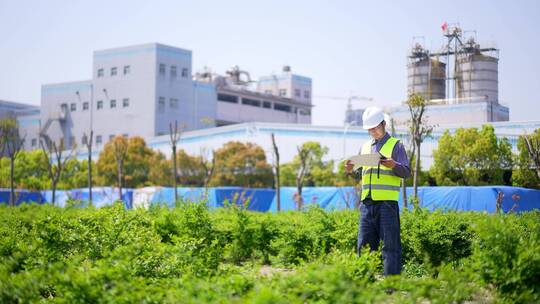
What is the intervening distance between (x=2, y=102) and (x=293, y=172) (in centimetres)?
5202

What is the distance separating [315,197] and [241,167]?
46.7 feet

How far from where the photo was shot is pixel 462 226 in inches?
389

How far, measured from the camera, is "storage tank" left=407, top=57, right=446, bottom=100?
50.8 m

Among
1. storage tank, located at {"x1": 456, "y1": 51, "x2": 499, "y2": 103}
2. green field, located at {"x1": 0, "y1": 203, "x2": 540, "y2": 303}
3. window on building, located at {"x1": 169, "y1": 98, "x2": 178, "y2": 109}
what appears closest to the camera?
green field, located at {"x1": 0, "y1": 203, "x2": 540, "y2": 303}

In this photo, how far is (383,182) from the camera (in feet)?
23.6

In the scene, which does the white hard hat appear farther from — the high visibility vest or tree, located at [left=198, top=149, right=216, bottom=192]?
tree, located at [left=198, top=149, right=216, bottom=192]

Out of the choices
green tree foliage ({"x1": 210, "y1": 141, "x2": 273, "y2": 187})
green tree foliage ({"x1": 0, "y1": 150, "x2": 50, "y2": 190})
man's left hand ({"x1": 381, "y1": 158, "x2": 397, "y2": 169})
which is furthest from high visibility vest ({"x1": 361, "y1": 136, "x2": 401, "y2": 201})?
green tree foliage ({"x1": 0, "y1": 150, "x2": 50, "y2": 190})

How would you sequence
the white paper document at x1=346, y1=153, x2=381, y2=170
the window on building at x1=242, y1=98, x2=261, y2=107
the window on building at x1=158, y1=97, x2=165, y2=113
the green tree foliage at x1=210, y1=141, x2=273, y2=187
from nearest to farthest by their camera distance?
1. the white paper document at x1=346, y1=153, x2=381, y2=170
2. the green tree foliage at x1=210, y1=141, x2=273, y2=187
3. the window on building at x1=158, y1=97, x2=165, y2=113
4. the window on building at x1=242, y1=98, x2=261, y2=107

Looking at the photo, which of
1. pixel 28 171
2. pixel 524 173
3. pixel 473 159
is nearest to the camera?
pixel 524 173

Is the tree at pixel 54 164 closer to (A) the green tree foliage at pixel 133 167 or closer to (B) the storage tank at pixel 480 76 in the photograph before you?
(A) the green tree foliage at pixel 133 167

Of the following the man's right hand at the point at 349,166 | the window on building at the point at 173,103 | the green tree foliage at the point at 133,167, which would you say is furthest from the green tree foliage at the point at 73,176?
the man's right hand at the point at 349,166

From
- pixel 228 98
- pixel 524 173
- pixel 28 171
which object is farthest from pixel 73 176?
pixel 524 173

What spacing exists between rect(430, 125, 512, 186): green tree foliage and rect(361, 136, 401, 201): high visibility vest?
24549 millimetres

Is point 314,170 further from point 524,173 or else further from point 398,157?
point 398,157
